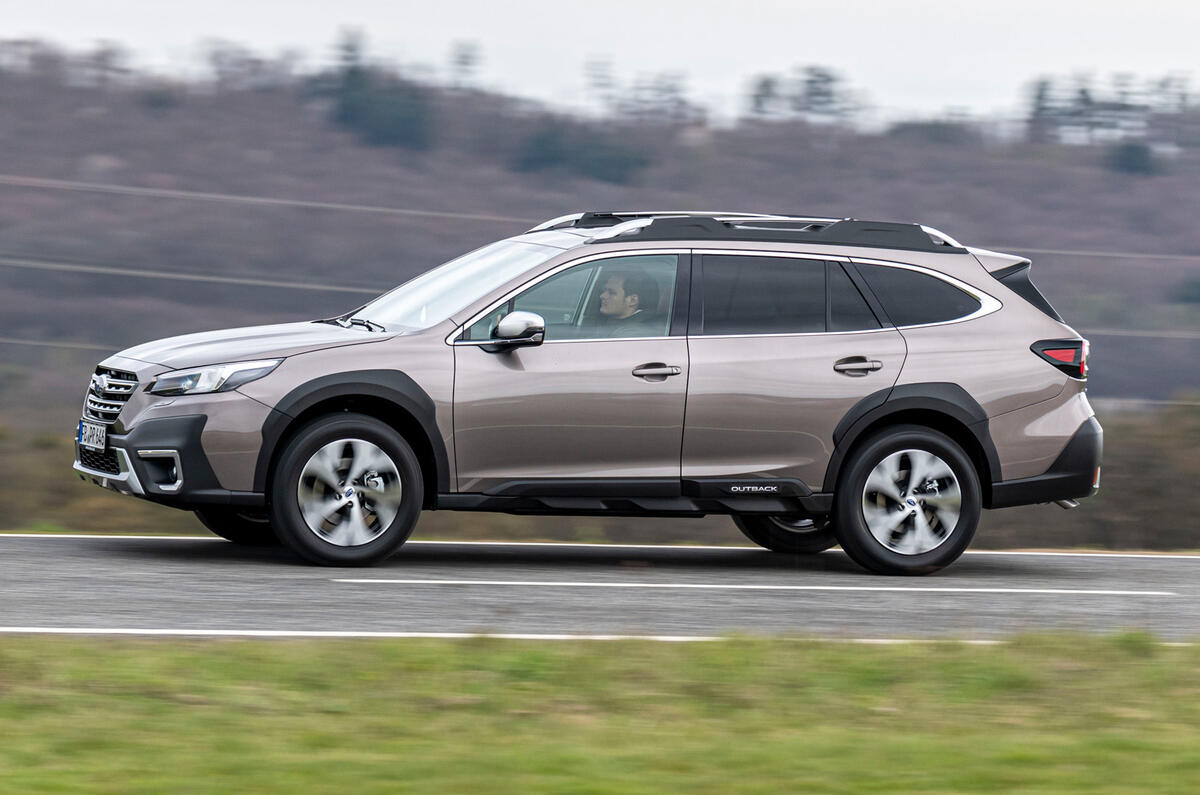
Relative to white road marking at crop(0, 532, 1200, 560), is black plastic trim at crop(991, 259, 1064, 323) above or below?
above

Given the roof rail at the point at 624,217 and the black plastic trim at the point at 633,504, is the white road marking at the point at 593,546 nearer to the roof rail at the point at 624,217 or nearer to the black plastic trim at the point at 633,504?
the black plastic trim at the point at 633,504

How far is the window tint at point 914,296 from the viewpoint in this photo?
9.95m

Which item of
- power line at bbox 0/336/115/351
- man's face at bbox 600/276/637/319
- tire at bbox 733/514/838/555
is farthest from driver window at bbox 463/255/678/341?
power line at bbox 0/336/115/351

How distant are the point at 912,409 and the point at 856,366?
0.43 metres

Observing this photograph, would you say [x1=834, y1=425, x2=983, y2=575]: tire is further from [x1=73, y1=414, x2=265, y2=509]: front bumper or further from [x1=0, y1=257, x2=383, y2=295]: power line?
[x1=0, y1=257, x2=383, y2=295]: power line

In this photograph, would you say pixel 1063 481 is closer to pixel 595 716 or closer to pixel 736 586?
pixel 736 586

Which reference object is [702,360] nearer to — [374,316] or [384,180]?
[374,316]

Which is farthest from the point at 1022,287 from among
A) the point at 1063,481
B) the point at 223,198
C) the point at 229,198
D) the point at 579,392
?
the point at 229,198

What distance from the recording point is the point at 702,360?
9.46 meters

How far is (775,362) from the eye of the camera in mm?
9586

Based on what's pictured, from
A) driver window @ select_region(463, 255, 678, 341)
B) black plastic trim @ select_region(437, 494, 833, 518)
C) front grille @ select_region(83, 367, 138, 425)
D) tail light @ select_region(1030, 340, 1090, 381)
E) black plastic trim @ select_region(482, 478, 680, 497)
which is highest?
driver window @ select_region(463, 255, 678, 341)

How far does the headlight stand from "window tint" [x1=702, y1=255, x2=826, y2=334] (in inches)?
96.9

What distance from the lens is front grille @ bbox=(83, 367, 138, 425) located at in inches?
360

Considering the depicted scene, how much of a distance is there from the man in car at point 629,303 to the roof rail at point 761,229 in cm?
26
